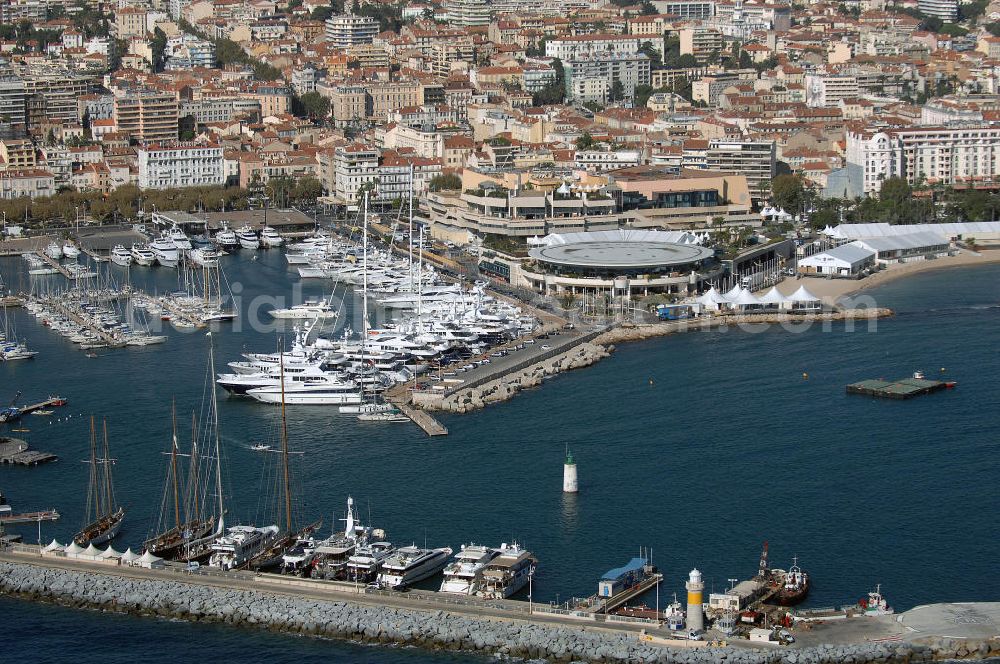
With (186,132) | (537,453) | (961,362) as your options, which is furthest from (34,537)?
(186,132)

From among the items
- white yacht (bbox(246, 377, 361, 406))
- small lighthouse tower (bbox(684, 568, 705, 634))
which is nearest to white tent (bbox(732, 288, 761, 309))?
white yacht (bbox(246, 377, 361, 406))

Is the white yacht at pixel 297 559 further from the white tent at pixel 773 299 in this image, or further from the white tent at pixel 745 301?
the white tent at pixel 773 299

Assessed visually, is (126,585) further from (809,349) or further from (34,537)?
(809,349)

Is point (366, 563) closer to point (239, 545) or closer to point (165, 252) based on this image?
point (239, 545)

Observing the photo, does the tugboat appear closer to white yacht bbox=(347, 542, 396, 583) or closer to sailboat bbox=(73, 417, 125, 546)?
white yacht bbox=(347, 542, 396, 583)

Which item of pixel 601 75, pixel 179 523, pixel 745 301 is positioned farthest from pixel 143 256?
pixel 601 75
